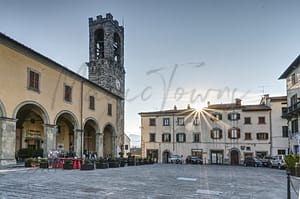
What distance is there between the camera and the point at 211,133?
44938 mm

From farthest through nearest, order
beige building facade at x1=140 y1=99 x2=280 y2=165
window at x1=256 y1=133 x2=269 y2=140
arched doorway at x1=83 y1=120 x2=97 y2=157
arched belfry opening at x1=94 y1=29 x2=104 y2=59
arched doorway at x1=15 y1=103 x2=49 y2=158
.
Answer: beige building facade at x1=140 y1=99 x2=280 y2=165, window at x1=256 y1=133 x2=269 y2=140, arched belfry opening at x1=94 y1=29 x2=104 y2=59, arched doorway at x1=83 y1=120 x2=97 y2=157, arched doorway at x1=15 y1=103 x2=49 y2=158

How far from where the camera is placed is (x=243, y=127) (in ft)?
143

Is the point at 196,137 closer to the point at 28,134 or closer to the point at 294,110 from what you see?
the point at 294,110

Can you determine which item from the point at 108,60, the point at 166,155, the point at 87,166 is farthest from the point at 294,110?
the point at 166,155

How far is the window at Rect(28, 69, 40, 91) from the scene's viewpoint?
837 inches

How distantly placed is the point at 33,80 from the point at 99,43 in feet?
65.8

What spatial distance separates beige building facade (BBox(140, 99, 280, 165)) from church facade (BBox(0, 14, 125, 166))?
357 inches

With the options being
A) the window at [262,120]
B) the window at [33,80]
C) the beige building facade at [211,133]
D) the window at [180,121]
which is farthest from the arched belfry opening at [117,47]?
the window at [262,120]

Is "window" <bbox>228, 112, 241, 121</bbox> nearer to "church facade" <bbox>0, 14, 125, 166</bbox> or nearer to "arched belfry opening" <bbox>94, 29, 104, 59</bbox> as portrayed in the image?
"church facade" <bbox>0, 14, 125, 166</bbox>

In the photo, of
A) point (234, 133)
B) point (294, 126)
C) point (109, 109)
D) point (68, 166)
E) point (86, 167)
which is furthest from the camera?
point (234, 133)

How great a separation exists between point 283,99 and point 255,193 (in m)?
34.8

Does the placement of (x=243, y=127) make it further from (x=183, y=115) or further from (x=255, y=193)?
(x=255, y=193)

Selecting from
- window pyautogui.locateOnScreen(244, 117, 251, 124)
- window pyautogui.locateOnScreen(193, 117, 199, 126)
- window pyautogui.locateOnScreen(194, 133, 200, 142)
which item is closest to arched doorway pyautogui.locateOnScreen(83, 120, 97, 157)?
window pyautogui.locateOnScreen(194, 133, 200, 142)

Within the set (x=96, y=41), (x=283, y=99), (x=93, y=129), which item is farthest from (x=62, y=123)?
(x=283, y=99)
